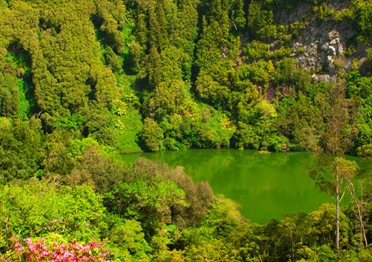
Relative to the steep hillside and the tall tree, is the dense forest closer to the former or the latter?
the steep hillside

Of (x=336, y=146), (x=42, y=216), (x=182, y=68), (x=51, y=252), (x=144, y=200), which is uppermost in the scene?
(x=182, y=68)

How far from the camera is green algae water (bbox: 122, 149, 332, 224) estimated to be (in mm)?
28297

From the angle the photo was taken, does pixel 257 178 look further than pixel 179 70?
No

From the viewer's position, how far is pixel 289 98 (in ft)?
214

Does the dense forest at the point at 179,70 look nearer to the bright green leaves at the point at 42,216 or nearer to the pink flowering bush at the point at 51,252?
the bright green leaves at the point at 42,216

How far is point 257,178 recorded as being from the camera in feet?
125

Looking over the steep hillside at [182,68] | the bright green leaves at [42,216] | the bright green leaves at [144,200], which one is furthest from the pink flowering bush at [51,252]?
the steep hillside at [182,68]

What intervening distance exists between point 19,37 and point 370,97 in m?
53.9

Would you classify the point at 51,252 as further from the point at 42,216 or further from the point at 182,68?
the point at 182,68

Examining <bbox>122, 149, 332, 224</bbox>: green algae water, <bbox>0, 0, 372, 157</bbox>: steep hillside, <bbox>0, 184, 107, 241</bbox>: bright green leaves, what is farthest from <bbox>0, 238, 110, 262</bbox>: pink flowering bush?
<bbox>0, 0, 372, 157</bbox>: steep hillside

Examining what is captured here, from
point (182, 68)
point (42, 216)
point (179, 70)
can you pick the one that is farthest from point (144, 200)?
point (182, 68)

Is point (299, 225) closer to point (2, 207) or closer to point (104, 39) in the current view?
point (2, 207)

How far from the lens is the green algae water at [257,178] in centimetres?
2830

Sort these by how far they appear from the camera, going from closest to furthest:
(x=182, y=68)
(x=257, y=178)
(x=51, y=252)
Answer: (x=51, y=252)
(x=257, y=178)
(x=182, y=68)
